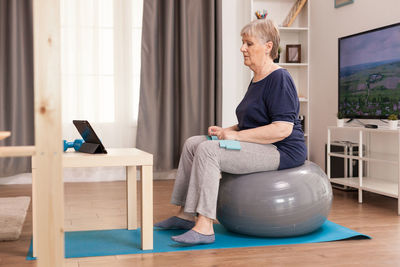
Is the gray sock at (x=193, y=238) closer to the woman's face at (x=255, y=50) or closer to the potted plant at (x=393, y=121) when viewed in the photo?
the woman's face at (x=255, y=50)

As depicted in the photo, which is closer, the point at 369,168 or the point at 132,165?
the point at 132,165

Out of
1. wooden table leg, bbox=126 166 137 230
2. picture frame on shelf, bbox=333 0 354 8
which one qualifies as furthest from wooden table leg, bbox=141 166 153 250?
picture frame on shelf, bbox=333 0 354 8

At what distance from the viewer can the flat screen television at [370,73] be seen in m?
3.46

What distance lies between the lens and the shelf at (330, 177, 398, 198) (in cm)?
315

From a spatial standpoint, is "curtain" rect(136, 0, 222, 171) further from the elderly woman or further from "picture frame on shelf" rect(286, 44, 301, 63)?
the elderly woman

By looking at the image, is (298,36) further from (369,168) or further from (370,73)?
(369,168)

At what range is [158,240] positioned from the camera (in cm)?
234

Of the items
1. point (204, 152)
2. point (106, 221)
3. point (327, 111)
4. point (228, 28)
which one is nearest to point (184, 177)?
point (204, 152)

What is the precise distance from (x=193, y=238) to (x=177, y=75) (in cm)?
264

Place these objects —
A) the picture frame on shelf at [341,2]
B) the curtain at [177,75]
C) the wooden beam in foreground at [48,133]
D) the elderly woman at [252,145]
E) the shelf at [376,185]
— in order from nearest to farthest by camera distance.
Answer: the wooden beam in foreground at [48,133]
the elderly woman at [252,145]
the shelf at [376,185]
the picture frame on shelf at [341,2]
the curtain at [177,75]

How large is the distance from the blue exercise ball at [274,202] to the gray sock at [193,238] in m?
0.19

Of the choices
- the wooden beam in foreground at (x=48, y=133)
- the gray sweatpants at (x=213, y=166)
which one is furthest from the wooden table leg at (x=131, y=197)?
the wooden beam in foreground at (x=48, y=133)

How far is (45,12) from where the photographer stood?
3.21 ft

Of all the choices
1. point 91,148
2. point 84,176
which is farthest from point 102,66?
point 91,148
